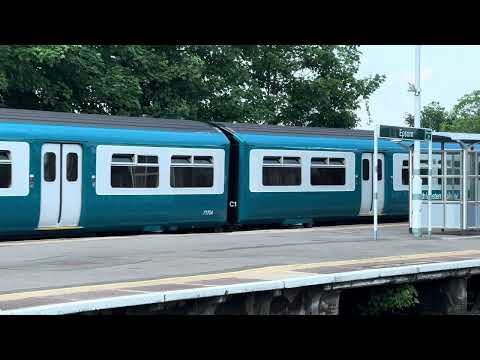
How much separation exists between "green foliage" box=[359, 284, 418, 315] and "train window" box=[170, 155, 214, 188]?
890cm

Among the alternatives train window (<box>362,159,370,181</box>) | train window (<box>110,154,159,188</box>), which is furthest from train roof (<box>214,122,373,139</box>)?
train window (<box>110,154,159,188</box>)

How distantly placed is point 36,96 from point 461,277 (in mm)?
18153

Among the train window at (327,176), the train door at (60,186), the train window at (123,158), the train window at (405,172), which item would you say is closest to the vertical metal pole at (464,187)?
the train window at (327,176)

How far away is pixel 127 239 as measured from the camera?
18.5 meters

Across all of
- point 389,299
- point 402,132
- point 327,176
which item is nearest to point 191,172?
point 327,176

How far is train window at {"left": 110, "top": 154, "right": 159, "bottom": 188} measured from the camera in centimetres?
2038

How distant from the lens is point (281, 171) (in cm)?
2366

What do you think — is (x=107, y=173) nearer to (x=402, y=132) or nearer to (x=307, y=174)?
(x=307, y=174)

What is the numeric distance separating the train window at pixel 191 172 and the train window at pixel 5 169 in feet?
14.0

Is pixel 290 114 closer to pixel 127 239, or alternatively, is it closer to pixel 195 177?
pixel 195 177

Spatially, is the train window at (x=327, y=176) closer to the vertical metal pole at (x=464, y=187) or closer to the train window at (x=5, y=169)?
the vertical metal pole at (x=464, y=187)

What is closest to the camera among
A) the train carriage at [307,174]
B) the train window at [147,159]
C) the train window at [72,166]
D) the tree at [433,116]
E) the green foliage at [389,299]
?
the green foliage at [389,299]

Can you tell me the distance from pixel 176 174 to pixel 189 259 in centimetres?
742

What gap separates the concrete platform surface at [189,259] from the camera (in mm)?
10555
